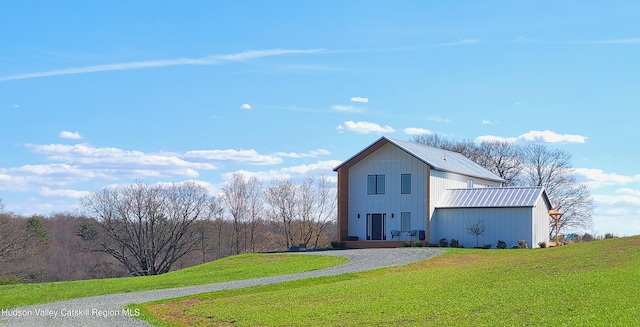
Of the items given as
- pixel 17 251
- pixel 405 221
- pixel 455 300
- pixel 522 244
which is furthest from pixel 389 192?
pixel 17 251

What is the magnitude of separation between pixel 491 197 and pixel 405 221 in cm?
520

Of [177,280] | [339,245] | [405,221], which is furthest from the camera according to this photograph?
[339,245]

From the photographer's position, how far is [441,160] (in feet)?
→ 157

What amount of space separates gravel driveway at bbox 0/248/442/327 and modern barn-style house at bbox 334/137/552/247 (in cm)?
1026

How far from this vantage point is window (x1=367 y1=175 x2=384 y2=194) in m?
45.2

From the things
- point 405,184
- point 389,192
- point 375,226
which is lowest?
point 375,226

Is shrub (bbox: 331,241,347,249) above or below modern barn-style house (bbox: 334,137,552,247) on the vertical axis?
below

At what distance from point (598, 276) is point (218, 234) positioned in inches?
2308

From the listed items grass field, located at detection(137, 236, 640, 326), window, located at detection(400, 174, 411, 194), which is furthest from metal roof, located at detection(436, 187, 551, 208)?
grass field, located at detection(137, 236, 640, 326)

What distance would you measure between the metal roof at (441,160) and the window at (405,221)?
3.24 meters

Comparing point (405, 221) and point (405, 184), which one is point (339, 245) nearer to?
point (405, 221)

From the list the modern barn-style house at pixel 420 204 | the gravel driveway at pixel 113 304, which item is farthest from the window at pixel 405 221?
the gravel driveway at pixel 113 304

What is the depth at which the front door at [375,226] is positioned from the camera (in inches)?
1766

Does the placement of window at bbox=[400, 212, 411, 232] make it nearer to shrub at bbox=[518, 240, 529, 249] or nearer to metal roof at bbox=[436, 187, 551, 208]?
metal roof at bbox=[436, 187, 551, 208]
